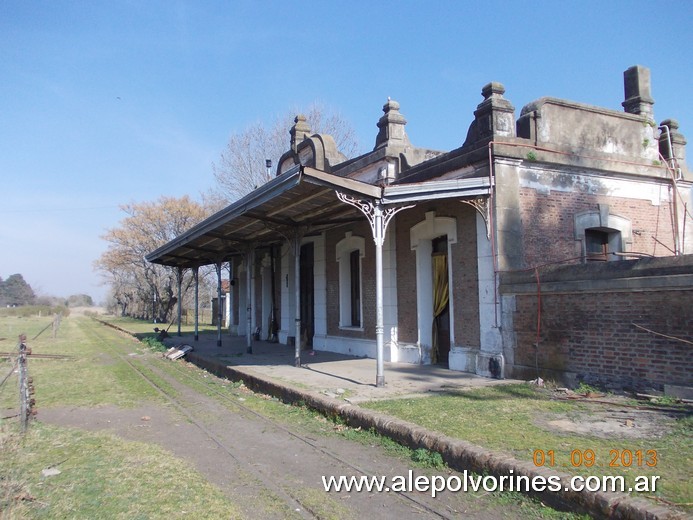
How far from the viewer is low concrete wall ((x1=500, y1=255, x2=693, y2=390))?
23.2 ft

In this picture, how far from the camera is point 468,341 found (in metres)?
10.5

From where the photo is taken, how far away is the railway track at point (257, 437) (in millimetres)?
4504

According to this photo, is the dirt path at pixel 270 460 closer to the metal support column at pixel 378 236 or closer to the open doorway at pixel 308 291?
the metal support column at pixel 378 236

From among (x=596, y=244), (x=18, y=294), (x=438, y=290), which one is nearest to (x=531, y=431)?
(x=438, y=290)

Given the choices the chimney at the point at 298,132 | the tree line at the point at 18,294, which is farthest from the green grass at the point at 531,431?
the tree line at the point at 18,294

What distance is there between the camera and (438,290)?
1179cm

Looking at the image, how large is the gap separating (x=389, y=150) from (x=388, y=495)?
9694mm

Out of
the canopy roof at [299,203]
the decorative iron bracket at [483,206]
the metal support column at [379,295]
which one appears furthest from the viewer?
the decorative iron bracket at [483,206]

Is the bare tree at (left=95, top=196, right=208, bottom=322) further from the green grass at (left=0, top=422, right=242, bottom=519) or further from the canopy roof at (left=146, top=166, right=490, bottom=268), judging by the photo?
the green grass at (left=0, top=422, right=242, bottom=519)

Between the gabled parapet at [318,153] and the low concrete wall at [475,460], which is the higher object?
the gabled parapet at [318,153]

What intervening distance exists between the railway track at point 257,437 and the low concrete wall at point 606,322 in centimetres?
422

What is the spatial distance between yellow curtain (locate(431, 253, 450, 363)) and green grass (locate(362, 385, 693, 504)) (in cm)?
326

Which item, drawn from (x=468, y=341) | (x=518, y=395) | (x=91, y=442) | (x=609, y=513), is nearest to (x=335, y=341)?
(x=468, y=341)

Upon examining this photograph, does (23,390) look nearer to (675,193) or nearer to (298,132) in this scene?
(675,193)
